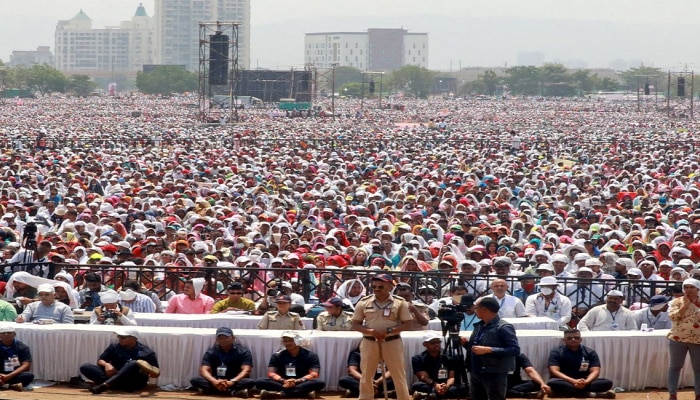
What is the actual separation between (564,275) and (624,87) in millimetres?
181344

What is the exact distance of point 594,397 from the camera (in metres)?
11.5

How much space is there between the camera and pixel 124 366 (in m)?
11.6

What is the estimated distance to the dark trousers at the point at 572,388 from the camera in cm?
1147

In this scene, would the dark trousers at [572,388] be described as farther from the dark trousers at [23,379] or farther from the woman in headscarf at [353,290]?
the dark trousers at [23,379]

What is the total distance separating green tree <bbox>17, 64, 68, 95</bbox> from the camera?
151875mm

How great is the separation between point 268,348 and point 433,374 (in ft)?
4.87

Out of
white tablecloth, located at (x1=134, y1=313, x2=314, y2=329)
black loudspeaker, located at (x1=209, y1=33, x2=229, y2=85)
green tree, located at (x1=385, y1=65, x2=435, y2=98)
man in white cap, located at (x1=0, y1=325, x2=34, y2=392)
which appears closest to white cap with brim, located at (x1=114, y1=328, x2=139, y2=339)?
man in white cap, located at (x1=0, y1=325, x2=34, y2=392)

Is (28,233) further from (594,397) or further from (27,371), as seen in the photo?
(594,397)

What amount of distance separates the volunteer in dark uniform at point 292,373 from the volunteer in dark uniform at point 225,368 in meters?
0.17

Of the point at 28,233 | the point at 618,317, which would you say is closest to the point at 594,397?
the point at 618,317

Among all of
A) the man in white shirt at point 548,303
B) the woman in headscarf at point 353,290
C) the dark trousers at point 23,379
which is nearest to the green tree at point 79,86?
the woman in headscarf at point 353,290

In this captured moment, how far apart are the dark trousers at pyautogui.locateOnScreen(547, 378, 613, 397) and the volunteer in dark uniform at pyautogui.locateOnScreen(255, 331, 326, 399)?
1.98 meters

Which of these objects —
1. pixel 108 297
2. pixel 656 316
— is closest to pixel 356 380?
pixel 108 297

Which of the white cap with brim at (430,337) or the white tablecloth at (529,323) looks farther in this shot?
the white tablecloth at (529,323)
